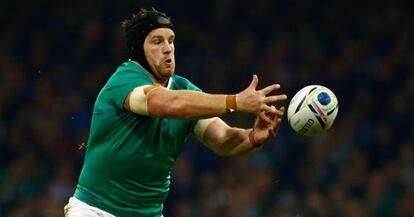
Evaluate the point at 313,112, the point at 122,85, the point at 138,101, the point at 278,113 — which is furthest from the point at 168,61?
the point at 313,112

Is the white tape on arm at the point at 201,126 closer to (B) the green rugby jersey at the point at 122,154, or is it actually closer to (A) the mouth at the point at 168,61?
(B) the green rugby jersey at the point at 122,154

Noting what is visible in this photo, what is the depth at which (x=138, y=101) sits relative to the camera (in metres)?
5.57

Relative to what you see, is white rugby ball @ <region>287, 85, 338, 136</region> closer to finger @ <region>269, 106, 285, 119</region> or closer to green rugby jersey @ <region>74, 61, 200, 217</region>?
finger @ <region>269, 106, 285, 119</region>

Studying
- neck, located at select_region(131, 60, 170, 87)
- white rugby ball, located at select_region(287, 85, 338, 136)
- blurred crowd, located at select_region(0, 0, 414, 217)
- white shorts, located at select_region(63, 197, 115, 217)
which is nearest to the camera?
white shorts, located at select_region(63, 197, 115, 217)

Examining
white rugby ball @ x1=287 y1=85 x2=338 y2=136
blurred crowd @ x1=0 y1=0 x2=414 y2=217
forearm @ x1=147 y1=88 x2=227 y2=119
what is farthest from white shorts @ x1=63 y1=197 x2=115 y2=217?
blurred crowd @ x1=0 y1=0 x2=414 y2=217

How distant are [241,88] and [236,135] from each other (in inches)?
235

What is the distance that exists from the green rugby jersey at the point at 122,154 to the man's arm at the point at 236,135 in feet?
1.37

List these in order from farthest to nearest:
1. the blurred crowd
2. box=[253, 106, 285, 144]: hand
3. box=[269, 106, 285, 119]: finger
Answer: the blurred crowd < box=[253, 106, 285, 144]: hand < box=[269, 106, 285, 119]: finger

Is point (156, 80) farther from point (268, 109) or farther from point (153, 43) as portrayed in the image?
→ point (268, 109)

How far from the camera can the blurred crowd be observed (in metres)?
10.4

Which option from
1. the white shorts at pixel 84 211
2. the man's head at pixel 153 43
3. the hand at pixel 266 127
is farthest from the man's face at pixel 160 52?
the white shorts at pixel 84 211

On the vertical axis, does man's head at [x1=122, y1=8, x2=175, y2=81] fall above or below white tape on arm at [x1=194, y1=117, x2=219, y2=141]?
above
